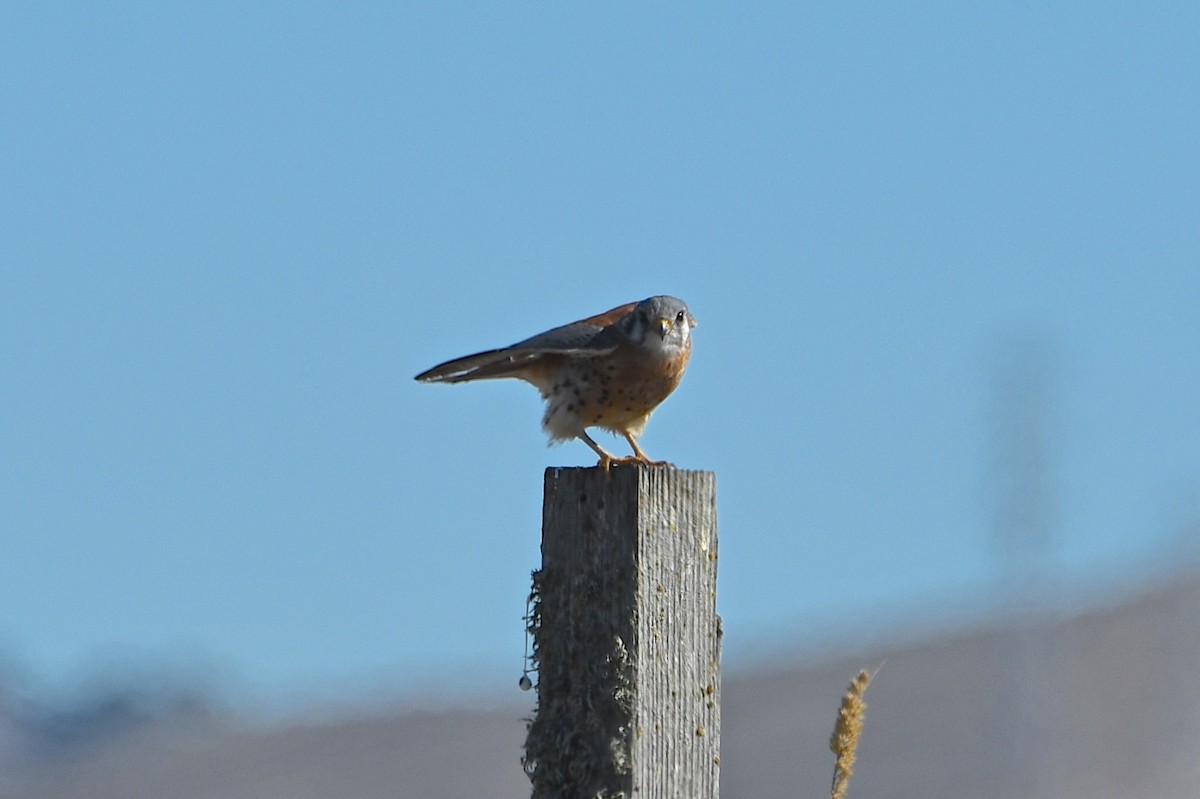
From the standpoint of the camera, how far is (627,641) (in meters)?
4.08

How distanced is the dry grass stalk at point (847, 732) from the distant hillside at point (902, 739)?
28.4 meters

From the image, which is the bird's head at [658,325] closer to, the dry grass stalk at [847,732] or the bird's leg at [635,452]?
the bird's leg at [635,452]

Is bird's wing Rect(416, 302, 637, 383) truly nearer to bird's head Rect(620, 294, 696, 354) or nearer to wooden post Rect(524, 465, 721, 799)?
bird's head Rect(620, 294, 696, 354)

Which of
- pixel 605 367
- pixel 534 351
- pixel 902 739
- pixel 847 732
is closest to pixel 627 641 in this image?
pixel 847 732

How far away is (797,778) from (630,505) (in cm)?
3662

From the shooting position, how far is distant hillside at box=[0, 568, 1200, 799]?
3581 cm

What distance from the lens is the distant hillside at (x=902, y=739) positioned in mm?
35812

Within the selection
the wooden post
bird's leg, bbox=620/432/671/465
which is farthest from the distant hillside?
the wooden post

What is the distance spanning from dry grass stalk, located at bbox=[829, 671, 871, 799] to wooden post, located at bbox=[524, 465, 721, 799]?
0.81 feet

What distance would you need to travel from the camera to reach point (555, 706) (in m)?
4.21

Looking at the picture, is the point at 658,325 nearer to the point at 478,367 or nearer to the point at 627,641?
the point at 478,367

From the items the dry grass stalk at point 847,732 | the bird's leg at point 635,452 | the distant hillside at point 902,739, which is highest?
the distant hillside at point 902,739

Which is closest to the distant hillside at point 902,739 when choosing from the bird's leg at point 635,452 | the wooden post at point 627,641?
the bird's leg at point 635,452

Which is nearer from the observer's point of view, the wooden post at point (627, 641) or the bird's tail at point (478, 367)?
the wooden post at point (627, 641)
